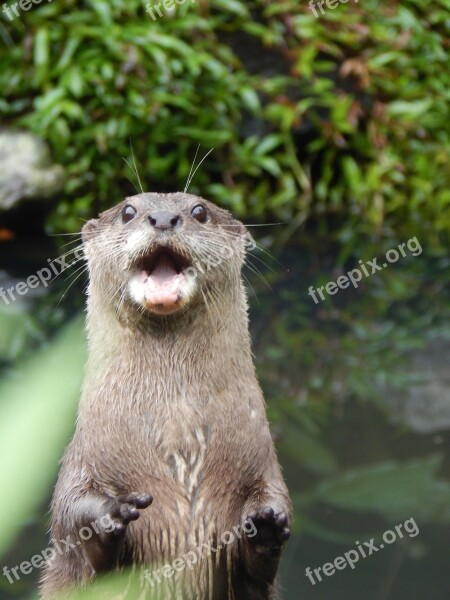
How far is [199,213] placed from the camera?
2330 mm

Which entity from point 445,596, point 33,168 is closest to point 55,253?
point 33,168

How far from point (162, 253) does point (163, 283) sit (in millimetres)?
60

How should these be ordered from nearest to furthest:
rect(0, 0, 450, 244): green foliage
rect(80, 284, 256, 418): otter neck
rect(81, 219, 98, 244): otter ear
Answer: rect(80, 284, 256, 418): otter neck < rect(81, 219, 98, 244): otter ear < rect(0, 0, 450, 244): green foliage

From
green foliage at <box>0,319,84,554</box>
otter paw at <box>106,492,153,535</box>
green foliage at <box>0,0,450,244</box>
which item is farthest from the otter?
green foliage at <box>0,0,450,244</box>

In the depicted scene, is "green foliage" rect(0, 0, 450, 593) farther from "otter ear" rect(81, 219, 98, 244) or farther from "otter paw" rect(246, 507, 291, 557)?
"otter paw" rect(246, 507, 291, 557)

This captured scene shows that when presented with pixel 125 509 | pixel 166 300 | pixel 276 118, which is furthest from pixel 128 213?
pixel 276 118

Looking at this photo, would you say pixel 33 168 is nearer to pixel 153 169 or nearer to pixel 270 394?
pixel 153 169

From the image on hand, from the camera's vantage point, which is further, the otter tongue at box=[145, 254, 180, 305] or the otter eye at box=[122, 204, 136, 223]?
the otter eye at box=[122, 204, 136, 223]

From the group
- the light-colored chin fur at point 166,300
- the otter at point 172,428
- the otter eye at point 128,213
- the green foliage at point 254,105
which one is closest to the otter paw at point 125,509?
the otter at point 172,428

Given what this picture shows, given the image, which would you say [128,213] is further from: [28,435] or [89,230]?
[28,435]

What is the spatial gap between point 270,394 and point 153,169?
3258 mm

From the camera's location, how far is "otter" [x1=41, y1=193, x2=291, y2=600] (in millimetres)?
2141

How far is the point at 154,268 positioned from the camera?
2.18 m

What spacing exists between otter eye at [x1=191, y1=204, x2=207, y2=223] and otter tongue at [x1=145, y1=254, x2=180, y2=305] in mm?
169
